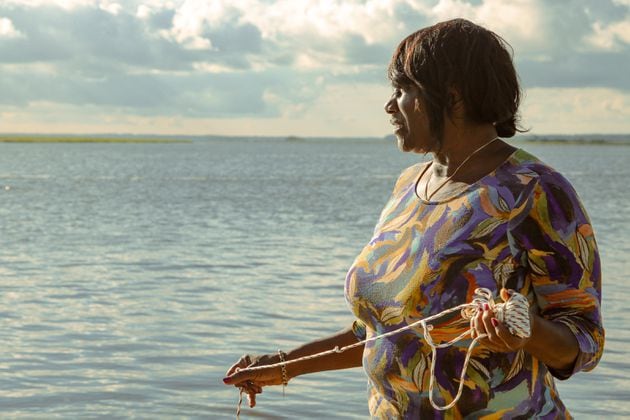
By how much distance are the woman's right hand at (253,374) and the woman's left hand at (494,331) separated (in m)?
1.12

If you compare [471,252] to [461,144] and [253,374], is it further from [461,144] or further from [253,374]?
[253,374]

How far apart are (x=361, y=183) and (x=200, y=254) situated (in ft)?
109

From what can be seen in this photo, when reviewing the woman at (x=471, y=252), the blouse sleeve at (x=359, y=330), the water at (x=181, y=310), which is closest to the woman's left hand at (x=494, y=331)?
the woman at (x=471, y=252)

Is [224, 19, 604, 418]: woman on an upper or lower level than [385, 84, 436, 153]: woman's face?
lower

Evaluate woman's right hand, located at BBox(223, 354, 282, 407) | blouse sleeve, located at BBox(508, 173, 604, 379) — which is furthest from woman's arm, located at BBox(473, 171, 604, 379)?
woman's right hand, located at BBox(223, 354, 282, 407)

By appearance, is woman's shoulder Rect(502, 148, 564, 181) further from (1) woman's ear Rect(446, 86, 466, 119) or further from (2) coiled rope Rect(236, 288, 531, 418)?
(2) coiled rope Rect(236, 288, 531, 418)

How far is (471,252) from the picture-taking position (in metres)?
2.49

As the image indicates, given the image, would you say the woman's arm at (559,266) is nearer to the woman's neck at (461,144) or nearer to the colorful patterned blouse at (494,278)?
the colorful patterned blouse at (494,278)

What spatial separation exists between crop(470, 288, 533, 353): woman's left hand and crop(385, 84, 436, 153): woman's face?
59 cm

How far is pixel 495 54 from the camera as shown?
260 cm

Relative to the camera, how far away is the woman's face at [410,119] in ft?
8.86

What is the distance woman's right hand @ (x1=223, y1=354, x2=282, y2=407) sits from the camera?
3.31 meters

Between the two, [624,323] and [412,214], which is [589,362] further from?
Answer: [624,323]

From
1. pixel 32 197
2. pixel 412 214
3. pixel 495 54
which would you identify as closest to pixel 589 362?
pixel 412 214
